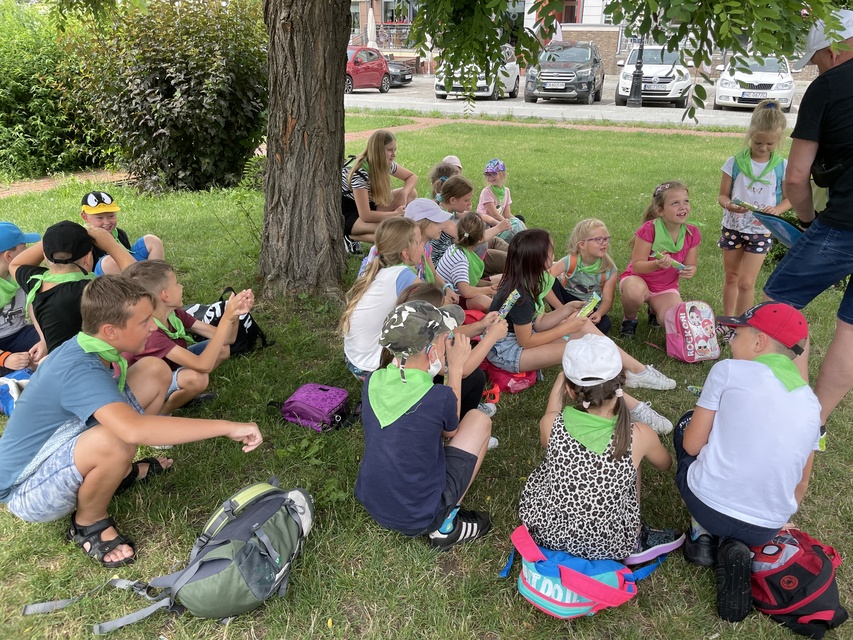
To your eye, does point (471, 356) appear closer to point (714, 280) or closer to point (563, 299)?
point (563, 299)

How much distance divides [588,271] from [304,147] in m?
2.34

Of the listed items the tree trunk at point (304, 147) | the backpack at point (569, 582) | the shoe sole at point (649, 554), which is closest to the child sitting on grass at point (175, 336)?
the tree trunk at point (304, 147)

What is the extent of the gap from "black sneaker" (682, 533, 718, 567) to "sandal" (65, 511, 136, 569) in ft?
7.85

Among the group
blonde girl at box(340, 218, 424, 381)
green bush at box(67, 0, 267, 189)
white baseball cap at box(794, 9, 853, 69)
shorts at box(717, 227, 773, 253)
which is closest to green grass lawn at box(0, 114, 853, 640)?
blonde girl at box(340, 218, 424, 381)

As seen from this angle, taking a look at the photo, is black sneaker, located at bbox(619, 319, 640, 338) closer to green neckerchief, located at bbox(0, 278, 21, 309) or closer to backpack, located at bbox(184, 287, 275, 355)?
backpack, located at bbox(184, 287, 275, 355)

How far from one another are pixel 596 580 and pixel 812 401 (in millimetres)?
1073

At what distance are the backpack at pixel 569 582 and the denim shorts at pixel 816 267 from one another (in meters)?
1.77

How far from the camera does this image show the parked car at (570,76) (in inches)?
778

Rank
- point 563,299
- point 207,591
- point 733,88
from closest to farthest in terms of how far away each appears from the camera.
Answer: point 207,591 → point 563,299 → point 733,88

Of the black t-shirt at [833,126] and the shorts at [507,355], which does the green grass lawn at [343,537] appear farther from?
the black t-shirt at [833,126]

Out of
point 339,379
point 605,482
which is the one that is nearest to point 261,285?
point 339,379

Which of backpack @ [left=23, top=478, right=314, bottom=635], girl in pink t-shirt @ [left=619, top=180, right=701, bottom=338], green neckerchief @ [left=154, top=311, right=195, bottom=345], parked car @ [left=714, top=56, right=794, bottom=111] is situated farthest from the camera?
parked car @ [left=714, top=56, right=794, bottom=111]

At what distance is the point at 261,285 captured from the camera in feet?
17.0

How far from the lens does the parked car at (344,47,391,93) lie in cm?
2367
